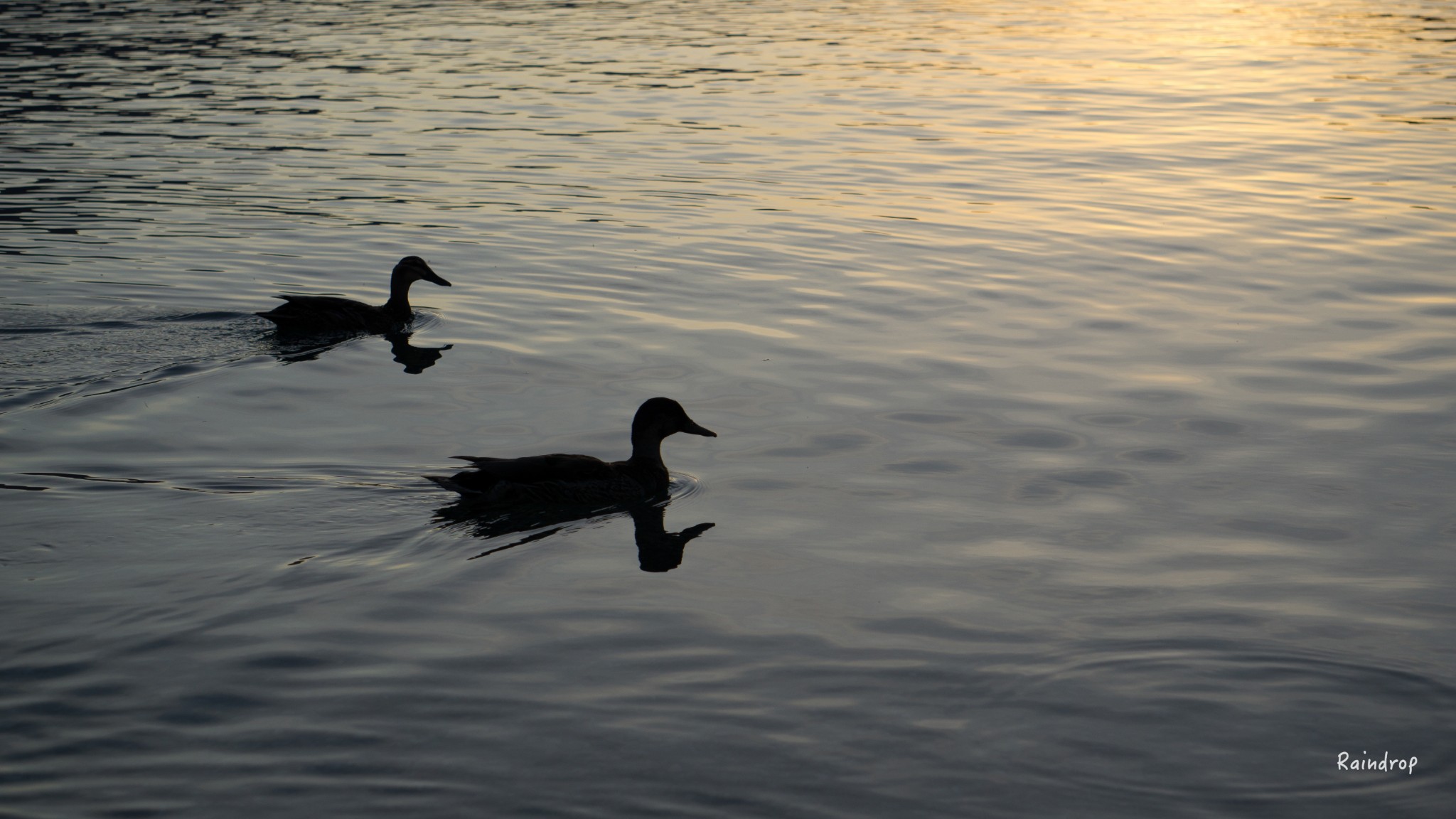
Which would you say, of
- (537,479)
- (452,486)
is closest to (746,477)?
(537,479)

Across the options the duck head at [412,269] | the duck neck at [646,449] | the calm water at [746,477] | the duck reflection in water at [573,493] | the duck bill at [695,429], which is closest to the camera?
the calm water at [746,477]

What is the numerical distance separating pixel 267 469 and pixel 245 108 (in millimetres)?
18866

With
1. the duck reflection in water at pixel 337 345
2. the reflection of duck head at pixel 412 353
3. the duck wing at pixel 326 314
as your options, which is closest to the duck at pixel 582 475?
the reflection of duck head at pixel 412 353

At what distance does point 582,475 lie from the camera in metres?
8.97

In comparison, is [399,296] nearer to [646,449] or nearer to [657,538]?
[646,449]

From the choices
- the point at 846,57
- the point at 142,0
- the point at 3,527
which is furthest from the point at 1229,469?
the point at 142,0

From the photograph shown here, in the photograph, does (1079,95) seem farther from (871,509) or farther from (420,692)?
(420,692)

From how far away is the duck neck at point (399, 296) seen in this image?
13727 mm

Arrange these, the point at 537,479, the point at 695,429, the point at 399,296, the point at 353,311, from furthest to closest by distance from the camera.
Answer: the point at 399,296, the point at 353,311, the point at 695,429, the point at 537,479

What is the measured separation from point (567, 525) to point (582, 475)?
32 centimetres

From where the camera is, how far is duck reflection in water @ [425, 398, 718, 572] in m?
8.67

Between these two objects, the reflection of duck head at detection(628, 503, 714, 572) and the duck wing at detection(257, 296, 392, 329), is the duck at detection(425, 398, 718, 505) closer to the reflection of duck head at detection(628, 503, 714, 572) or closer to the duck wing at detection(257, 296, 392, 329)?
the reflection of duck head at detection(628, 503, 714, 572)

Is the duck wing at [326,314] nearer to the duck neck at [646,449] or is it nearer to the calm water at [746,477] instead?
the calm water at [746,477]

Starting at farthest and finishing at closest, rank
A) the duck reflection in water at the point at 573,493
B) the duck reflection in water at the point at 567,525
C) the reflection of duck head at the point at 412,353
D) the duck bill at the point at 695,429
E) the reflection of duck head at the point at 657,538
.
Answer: the reflection of duck head at the point at 412,353 → the duck bill at the point at 695,429 → the duck reflection in water at the point at 573,493 → the duck reflection in water at the point at 567,525 → the reflection of duck head at the point at 657,538
